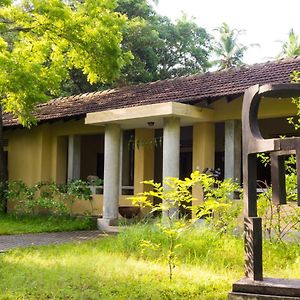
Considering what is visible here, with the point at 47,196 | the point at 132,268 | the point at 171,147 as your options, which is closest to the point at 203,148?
the point at 171,147

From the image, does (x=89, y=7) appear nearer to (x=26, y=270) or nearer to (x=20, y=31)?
(x=20, y=31)

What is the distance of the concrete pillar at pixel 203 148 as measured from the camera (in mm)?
12326

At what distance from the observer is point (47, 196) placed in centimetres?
1459

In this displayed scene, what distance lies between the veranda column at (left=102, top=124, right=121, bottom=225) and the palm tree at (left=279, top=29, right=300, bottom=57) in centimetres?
1817

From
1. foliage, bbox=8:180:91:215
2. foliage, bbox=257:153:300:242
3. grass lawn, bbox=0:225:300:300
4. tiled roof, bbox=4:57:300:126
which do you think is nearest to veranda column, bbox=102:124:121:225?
tiled roof, bbox=4:57:300:126

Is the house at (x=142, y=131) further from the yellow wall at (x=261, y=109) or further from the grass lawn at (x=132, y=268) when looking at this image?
the grass lawn at (x=132, y=268)

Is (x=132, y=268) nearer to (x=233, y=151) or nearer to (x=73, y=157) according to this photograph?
(x=233, y=151)

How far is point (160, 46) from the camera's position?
23250 millimetres

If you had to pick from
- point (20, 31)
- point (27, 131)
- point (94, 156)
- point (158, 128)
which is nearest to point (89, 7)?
point (20, 31)

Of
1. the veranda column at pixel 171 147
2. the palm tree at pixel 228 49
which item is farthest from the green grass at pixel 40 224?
the palm tree at pixel 228 49

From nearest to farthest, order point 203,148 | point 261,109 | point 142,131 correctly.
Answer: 1. point 261,109
2. point 203,148
3. point 142,131

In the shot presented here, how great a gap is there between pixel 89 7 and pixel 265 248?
7814 mm

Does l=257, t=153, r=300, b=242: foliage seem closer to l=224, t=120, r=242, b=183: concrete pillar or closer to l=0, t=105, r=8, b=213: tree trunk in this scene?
l=224, t=120, r=242, b=183: concrete pillar

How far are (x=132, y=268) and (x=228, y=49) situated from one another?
2547 cm
